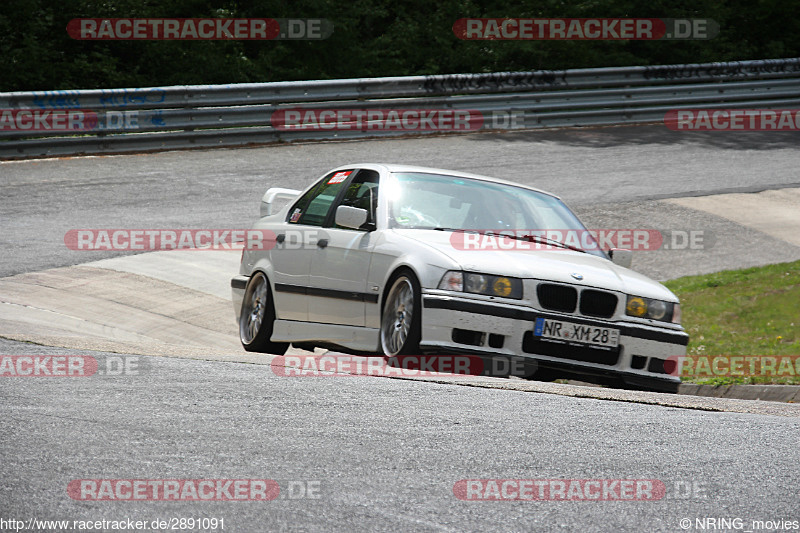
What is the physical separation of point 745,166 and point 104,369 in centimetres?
1477

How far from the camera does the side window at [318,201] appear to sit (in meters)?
8.46

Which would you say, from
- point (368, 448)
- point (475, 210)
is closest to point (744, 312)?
point (475, 210)

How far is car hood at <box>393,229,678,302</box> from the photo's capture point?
6.88 metres

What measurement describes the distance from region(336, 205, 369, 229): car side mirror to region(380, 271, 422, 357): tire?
529 millimetres

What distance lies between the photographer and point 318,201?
861 cm

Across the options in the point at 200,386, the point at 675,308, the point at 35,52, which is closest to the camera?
the point at 200,386

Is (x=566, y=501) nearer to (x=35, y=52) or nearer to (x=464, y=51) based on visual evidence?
(x=35, y=52)

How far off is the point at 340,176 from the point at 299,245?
2.29ft

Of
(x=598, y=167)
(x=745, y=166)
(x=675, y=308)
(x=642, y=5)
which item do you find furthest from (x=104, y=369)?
(x=642, y=5)

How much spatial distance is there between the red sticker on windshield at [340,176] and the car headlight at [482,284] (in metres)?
2.07

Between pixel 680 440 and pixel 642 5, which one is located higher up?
pixel 642 5

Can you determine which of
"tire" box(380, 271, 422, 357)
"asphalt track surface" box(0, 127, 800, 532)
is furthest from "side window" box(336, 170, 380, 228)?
"asphalt track surface" box(0, 127, 800, 532)

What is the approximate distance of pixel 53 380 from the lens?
5.85 m

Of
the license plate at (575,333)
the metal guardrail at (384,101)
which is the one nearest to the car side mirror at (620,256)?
the license plate at (575,333)
